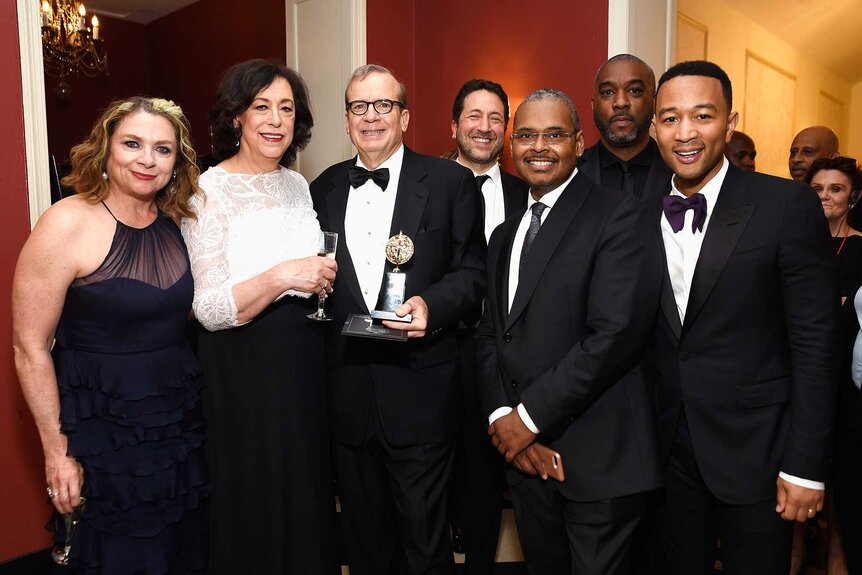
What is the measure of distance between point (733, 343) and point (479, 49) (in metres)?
3.87

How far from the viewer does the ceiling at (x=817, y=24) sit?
314 inches

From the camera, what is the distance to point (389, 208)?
2.55 m

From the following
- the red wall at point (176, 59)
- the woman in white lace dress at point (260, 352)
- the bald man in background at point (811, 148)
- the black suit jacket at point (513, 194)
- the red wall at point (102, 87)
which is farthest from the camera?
the red wall at point (102, 87)

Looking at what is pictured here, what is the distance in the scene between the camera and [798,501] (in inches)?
76.8

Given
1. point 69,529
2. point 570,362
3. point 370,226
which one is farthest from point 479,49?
point 69,529

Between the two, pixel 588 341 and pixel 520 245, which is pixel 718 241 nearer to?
pixel 588 341

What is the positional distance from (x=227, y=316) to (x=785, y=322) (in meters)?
1.78

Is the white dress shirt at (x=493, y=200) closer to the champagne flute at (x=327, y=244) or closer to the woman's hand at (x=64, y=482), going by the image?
the champagne flute at (x=327, y=244)

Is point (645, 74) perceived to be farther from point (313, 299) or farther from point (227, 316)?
point (227, 316)

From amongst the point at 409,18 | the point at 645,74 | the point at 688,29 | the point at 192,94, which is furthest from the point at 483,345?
the point at 192,94

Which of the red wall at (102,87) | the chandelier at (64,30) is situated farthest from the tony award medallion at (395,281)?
the red wall at (102,87)

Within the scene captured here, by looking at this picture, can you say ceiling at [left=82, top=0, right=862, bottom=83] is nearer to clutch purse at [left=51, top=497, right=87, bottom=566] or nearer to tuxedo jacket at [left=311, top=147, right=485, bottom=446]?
tuxedo jacket at [left=311, top=147, right=485, bottom=446]

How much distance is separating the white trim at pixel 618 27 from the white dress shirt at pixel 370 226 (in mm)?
2352

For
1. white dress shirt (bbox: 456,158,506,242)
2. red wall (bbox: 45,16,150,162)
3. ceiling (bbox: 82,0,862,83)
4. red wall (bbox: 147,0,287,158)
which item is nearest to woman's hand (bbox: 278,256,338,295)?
white dress shirt (bbox: 456,158,506,242)
